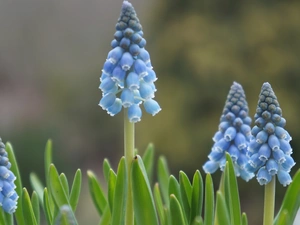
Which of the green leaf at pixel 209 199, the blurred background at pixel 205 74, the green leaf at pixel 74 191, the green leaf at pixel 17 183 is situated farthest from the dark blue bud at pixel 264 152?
the blurred background at pixel 205 74

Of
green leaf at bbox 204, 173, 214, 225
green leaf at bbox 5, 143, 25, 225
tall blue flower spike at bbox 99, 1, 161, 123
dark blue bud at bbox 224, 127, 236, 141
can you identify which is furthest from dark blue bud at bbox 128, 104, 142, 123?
green leaf at bbox 5, 143, 25, 225

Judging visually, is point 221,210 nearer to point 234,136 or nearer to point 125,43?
point 234,136

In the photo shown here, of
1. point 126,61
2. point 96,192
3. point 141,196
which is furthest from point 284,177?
point 96,192

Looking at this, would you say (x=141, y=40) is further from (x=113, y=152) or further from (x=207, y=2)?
(x=113, y=152)

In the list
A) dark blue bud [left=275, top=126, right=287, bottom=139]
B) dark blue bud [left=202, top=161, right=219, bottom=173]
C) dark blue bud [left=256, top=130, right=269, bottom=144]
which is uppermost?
dark blue bud [left=275, top=126, right=287, bottom=139]

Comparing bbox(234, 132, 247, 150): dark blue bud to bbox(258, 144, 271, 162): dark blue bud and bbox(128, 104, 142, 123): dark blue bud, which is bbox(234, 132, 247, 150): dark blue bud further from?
bbox(128, 104, 142, 123): dark blue bud

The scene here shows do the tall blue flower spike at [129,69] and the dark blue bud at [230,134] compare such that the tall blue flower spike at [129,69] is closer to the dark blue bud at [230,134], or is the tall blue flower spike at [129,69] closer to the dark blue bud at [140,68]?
A: the dark blue bud at [140,68]

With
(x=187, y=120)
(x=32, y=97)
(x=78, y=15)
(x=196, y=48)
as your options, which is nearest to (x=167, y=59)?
(x=196, y=48)
